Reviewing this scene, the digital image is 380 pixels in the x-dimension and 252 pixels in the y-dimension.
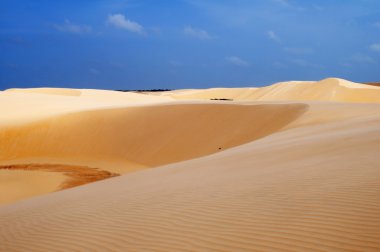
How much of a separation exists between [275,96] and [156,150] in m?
43.8

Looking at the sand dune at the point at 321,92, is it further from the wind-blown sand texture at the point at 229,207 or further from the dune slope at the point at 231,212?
the dune slope at the point at 231,212

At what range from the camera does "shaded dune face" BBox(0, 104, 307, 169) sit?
21469 millimetres

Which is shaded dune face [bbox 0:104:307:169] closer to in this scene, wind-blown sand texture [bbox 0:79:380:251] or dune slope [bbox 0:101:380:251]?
wind-blown sand texture [bbox 0:79:380:251]

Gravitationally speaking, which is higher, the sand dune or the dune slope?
the sand dune

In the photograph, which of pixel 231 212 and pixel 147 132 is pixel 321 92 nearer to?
pixel 147 132

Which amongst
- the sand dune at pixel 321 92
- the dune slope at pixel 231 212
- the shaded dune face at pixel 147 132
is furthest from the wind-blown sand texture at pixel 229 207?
the sand dune at pixel 321 92

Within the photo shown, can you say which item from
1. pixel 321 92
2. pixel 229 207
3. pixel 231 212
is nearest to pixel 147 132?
pixel 229 207

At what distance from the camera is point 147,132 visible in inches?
981

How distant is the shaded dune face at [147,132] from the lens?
2147 centimetres

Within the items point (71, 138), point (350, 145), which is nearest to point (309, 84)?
point (71, 138)

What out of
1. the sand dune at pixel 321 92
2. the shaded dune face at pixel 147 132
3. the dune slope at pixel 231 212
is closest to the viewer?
the dune slope at pixel 231 212

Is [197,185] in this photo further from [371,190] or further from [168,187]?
[371,190]

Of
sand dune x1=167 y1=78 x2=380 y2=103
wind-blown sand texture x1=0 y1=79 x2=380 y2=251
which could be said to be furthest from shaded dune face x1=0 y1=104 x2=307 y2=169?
sand dune x1=167 y1=78 x2=380 y2=103

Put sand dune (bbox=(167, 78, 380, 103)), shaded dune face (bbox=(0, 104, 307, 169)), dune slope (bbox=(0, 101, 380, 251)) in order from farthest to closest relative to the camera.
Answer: sand dune (bbox=(167, 78, 380, 103)) < shaded dune face (bbox=(0, 104, 307, 169)) < dune slope (bbox=(0, 101, 380, 251))
